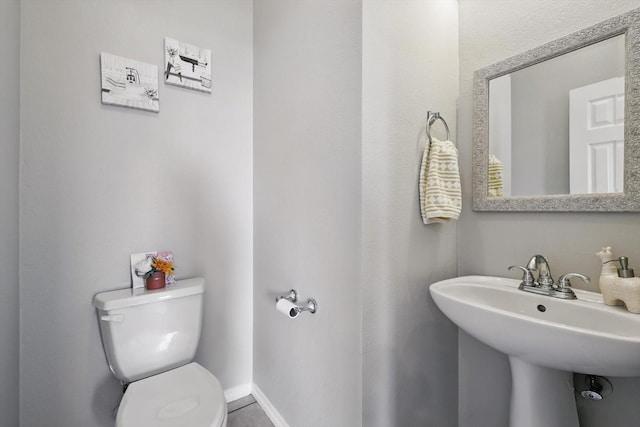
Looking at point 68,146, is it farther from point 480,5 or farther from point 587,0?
point 587,0

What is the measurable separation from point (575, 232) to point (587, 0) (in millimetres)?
776

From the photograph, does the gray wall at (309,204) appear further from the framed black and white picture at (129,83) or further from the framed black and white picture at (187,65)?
the framed black and white picture at (129,83)

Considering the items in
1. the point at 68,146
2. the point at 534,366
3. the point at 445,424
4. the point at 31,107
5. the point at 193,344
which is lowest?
the point at 445,424

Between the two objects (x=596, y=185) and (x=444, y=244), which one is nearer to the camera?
(x=596, y=185)

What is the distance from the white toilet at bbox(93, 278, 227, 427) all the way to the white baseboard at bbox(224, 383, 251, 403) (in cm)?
44

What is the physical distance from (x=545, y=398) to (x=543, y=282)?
36 cm

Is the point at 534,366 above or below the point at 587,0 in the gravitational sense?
below

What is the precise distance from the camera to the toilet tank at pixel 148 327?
1.13m

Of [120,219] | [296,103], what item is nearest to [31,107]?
[120,219]

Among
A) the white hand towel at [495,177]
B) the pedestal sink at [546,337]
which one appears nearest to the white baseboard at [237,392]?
the pedestal sink at [546,337]

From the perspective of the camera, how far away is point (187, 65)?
1.42 metres

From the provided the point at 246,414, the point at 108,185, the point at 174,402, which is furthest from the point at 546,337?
the point at 108,185

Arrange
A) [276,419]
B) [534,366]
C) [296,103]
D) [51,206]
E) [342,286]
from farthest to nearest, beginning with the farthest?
[276,419], [296,103], [51,206], [342,286], [534,366]

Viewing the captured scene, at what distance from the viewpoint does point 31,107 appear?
1.10 metres
